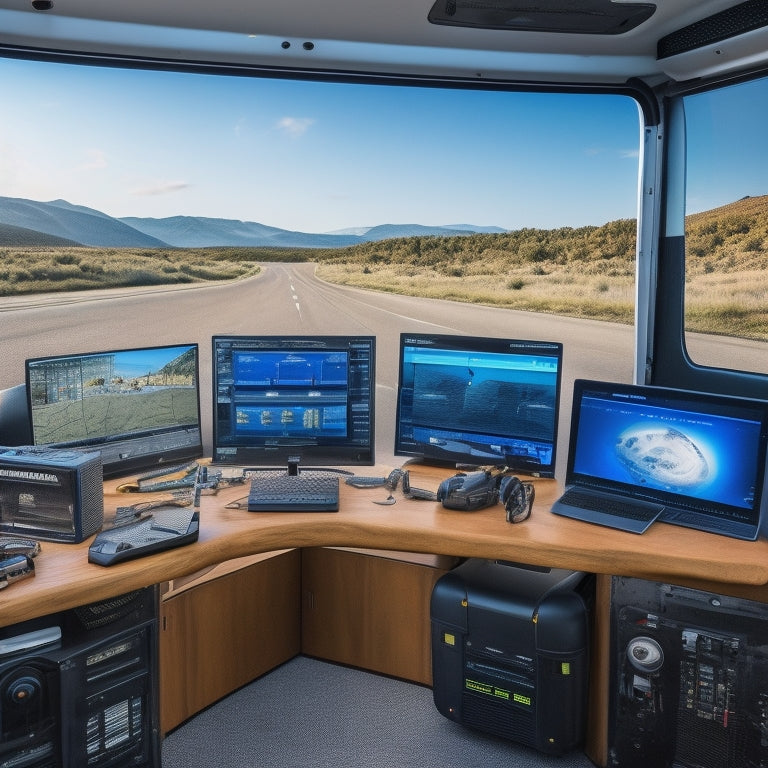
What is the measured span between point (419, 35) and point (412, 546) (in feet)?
6.21

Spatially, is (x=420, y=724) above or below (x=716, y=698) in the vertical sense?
below

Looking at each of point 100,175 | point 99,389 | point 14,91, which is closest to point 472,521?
point 99,389

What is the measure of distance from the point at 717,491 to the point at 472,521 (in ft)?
2.46

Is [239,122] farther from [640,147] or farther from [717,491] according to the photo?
[717,491]

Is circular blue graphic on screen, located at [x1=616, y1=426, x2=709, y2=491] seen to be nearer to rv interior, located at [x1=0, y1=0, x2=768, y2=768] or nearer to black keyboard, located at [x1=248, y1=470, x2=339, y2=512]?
rv interior, located at [x1=0, y1=0, x2=768, y2=768]

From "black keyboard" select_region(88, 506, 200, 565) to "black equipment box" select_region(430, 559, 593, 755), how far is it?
0.90 m

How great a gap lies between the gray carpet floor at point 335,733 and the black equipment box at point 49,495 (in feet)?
3.03

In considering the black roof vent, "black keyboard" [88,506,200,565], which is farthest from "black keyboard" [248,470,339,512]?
the black roof vent

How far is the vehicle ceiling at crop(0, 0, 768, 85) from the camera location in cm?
255

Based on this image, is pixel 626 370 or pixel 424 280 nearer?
pixel 626 370

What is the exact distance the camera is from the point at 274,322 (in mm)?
3621

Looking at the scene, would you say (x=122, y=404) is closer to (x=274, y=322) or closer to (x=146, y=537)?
(x=146, y=537)

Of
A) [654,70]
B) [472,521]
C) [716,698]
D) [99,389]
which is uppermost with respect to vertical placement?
[654,70]

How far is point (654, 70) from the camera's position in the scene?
3096 millimetres
